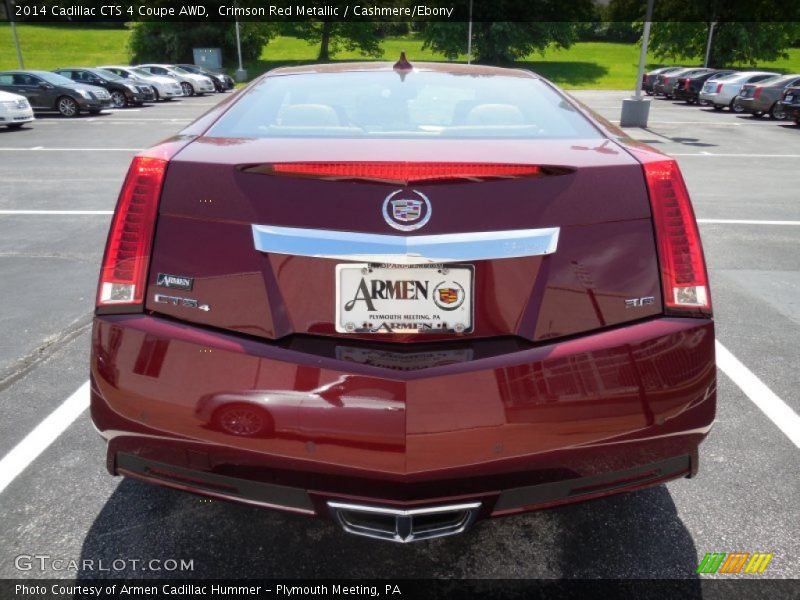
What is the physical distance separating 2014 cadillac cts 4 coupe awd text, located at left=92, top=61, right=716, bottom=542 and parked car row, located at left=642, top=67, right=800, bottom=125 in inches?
787

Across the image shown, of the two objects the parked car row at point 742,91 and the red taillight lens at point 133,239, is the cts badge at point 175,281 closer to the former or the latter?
the red taillight lens at point 133,239

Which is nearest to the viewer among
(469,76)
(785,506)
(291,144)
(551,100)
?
(291,144)

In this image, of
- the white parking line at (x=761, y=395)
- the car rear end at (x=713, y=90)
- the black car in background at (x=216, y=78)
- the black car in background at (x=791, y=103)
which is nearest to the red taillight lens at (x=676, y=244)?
the white parking line at (x=761, y=395)

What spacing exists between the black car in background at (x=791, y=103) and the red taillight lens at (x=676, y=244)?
19.8 metres

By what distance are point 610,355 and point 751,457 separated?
5.14ft

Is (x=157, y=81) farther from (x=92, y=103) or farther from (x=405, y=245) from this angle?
(x=405, y=245)

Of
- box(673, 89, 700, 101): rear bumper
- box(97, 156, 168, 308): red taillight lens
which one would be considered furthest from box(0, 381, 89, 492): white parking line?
box(673, 89, 700, 101): rear bumper

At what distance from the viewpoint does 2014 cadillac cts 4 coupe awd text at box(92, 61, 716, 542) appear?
1686 mm

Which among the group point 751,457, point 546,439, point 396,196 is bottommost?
point 751,457

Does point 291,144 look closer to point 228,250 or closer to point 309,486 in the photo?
point 228,250

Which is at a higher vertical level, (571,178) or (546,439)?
(571,178)

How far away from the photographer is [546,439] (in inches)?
67.7

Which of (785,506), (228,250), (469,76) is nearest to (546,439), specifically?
(228,250)

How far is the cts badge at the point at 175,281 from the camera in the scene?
5.87 ft
